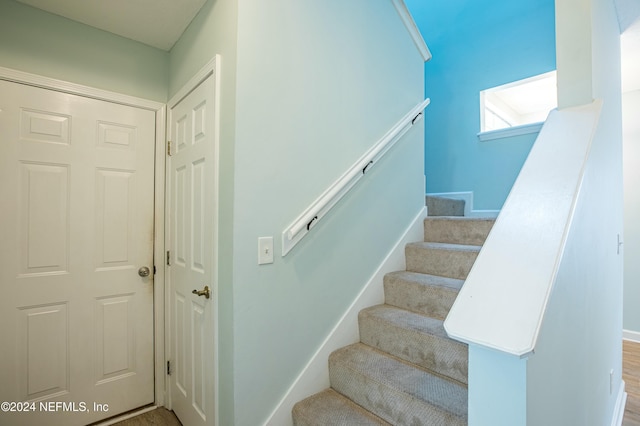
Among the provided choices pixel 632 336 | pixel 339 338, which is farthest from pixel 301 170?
pixel 632 336

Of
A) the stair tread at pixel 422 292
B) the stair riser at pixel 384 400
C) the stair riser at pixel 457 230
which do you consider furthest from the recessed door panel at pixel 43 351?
the stair riser at pixel 457 230

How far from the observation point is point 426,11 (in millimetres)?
3391

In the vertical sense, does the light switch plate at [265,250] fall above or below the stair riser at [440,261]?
above

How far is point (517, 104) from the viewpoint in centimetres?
449

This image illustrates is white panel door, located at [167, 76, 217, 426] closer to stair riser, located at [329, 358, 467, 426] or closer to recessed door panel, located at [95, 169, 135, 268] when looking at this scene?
recessed door panel, located at [95, 169, 135, 268]

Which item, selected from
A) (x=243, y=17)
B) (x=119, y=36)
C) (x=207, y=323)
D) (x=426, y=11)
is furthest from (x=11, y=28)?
(x=426, y=11)

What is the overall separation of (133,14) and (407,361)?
8.17 feet

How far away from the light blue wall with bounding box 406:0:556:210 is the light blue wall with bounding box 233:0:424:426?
147cm

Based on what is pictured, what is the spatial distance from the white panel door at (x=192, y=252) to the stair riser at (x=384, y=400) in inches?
26.1

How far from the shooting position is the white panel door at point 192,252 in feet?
4.94

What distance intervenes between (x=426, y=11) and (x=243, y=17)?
9.79 ft

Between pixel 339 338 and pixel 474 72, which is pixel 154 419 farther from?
pixel 474 72

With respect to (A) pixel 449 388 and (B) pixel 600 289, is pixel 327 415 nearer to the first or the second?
(A) pixel 449 388

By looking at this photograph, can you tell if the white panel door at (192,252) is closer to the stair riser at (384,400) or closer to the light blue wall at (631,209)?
the stair riser at (384,400)
